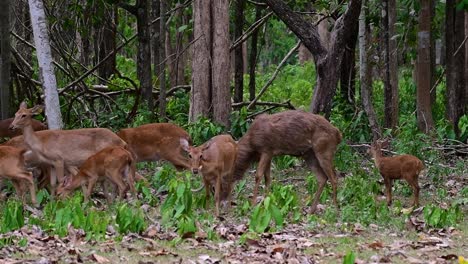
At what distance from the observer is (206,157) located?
11.4m

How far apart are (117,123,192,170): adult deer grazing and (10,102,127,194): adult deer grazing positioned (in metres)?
0.81

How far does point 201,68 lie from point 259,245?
8259mm

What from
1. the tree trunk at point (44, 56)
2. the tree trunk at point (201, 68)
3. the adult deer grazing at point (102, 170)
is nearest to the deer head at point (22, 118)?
the tree trunk at point (44, 56)

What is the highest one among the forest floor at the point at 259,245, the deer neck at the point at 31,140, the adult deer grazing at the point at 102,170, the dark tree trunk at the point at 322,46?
the dark tree trunk at the point at 322,46

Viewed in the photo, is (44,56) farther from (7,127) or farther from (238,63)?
(238,63)

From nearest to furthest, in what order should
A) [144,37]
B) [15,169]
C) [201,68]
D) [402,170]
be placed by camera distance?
1. [15,169]
2. [402,170]
3. [201,68]
4. [144,37]

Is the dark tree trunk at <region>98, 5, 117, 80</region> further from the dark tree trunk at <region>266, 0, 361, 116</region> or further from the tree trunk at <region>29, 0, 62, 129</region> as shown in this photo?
the tree trunk at <region>29, 0, 62, 129</region>

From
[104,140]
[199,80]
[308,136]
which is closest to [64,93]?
[199,80]

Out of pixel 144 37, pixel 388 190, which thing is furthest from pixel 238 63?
pixel 388 190

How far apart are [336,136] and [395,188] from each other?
5.20 ft

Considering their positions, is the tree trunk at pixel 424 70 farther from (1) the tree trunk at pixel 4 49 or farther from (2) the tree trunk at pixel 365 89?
(1) the tree trunk at pixel 4 49

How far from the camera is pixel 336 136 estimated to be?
39.4 feet

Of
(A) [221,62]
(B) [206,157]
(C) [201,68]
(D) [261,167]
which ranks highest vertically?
(A) [221,62]

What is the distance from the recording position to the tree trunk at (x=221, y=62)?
16250 millimetres
